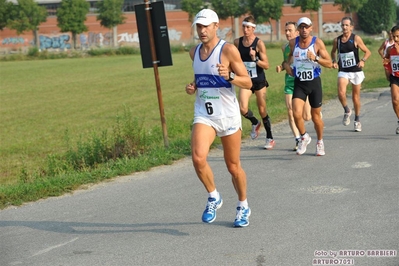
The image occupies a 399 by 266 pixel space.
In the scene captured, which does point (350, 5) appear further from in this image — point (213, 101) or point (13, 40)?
point (213, 101)

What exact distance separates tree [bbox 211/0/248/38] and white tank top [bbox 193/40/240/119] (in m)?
95.6

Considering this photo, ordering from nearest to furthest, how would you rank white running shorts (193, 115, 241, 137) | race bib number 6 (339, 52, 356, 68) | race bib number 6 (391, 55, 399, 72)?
white running shorts (193, 115, 241, 137) < race bib number 6 (391, 55, 399, 72) < race bib number 6 (339, 52, 356, 68)

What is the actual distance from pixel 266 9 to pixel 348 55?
86560 millimetres

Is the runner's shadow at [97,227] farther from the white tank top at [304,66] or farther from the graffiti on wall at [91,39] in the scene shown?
the graffiti on wall at [91,39]

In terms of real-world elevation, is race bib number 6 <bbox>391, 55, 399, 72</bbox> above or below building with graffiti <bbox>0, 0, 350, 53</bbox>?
above

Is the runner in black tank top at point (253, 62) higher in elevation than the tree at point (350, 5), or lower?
higher

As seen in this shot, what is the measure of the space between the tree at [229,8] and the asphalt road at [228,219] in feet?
300

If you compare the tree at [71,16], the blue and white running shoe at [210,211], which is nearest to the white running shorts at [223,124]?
the blue and white running shoe at [210,211]

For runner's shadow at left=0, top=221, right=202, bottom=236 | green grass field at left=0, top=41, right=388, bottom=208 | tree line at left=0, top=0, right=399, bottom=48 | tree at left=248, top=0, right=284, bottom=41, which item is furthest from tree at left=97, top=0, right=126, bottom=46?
runner's shadow at left=0, top=221, right=202, bottom=236

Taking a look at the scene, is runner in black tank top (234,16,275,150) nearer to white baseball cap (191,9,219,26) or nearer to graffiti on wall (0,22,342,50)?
white baseball cap (191,9,219,26)

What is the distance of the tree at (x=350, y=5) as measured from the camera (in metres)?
99.7

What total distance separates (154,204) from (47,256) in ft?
7.69

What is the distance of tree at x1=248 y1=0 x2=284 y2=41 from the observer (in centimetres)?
9931

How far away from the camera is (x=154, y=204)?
917 centimetres
